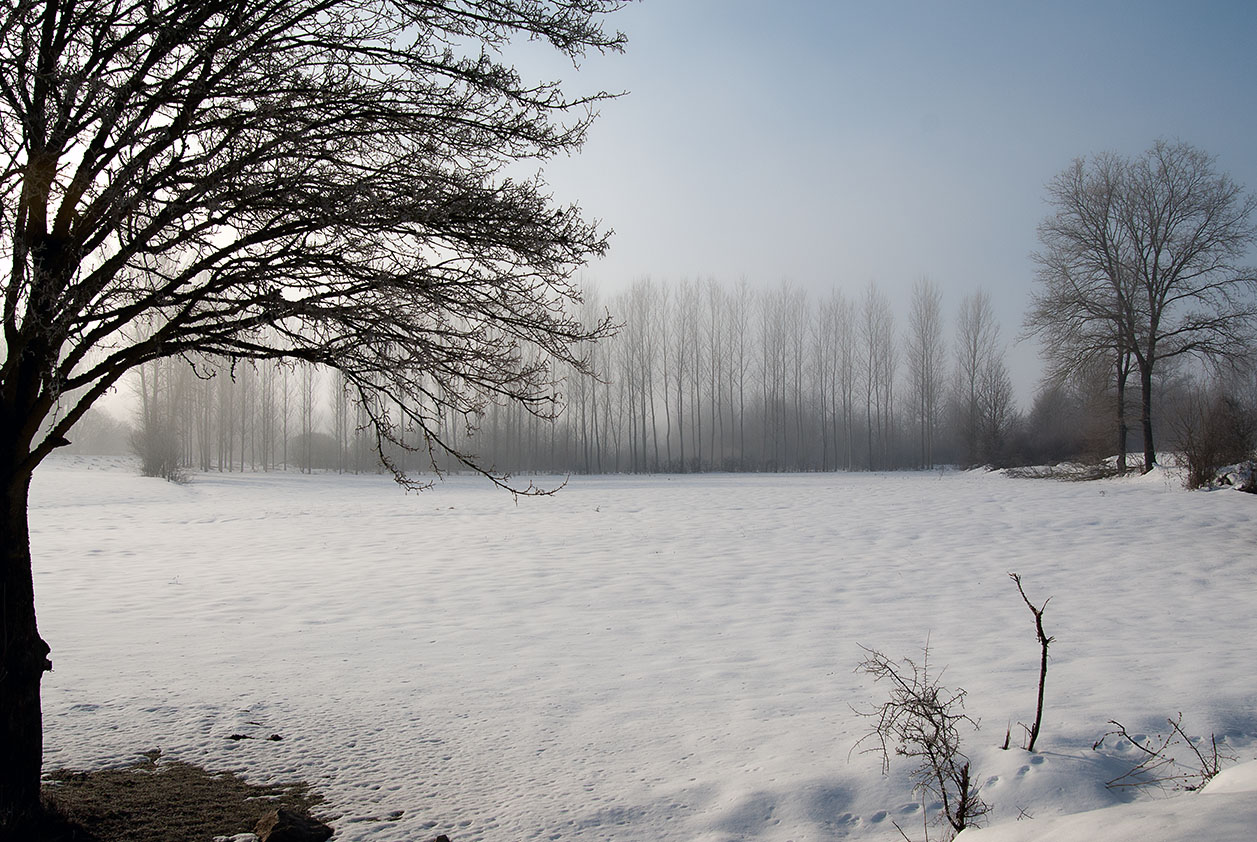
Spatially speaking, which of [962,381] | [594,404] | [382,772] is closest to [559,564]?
[382,772]

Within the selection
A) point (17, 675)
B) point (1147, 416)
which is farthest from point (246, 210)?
point (1147, 416)

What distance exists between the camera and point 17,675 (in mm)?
3988

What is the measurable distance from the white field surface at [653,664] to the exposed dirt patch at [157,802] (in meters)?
0.24

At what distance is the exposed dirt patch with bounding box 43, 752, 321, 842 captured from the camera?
13.0ft

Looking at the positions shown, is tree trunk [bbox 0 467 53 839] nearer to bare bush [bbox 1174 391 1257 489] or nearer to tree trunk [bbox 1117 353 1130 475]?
bare bush [bbox 1174 391 1257 489]

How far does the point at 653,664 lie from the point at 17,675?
513 centimetres

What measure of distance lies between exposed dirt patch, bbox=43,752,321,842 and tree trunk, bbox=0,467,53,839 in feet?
0.72

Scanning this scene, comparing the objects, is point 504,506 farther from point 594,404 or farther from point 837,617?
point 594,404

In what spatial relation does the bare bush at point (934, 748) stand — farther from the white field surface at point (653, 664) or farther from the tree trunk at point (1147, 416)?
the tree trunk at point (1147, 416)

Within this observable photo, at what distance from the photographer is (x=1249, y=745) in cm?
519

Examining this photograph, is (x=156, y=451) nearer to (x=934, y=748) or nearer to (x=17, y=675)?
(x=17, y=675)

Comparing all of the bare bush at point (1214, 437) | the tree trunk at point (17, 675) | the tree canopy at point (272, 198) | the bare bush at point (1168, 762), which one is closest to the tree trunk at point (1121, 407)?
the bare bush at point (1214, 437)

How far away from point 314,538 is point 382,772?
13043 millimetres

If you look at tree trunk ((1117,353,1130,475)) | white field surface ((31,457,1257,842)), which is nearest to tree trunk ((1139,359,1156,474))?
tree trunk ((1117,353,1130,475))
